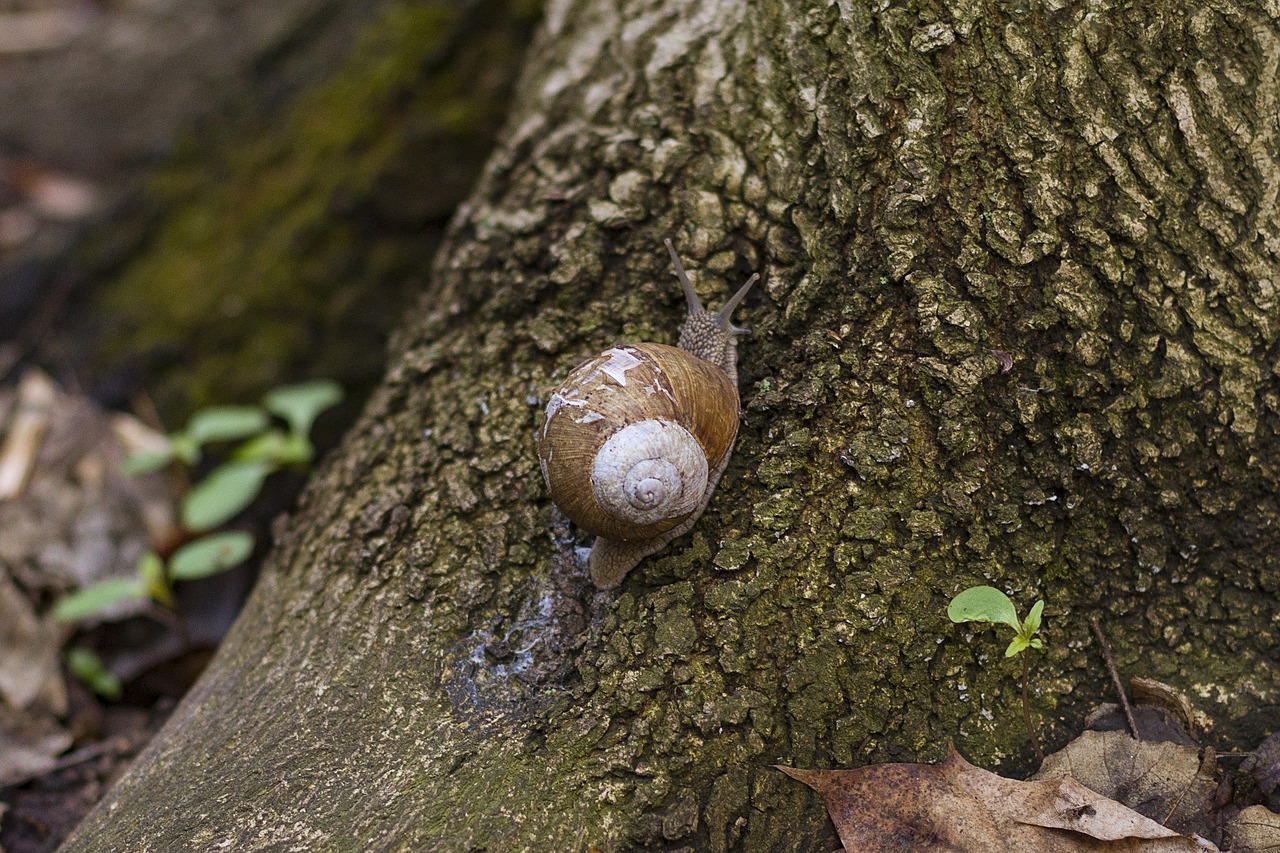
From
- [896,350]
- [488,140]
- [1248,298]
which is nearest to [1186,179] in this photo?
[1248,298]

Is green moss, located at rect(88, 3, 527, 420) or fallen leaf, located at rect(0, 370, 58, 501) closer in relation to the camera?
fallen leaf, located at rect(0, 370, 58, 501)

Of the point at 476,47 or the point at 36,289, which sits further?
the point at 36,289

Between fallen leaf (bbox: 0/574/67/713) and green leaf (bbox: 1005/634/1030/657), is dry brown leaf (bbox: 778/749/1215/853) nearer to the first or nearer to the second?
green leaf (bbox: 1005/634/1030/657)

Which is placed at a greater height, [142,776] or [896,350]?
[896,350]

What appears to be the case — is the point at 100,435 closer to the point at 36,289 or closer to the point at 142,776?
the point at 36,289

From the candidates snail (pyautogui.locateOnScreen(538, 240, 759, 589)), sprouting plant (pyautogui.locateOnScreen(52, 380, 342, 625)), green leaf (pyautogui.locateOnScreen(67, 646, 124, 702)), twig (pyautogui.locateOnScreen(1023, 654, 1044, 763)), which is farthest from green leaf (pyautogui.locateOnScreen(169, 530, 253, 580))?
twig (pyautogui.locateOnScreen(1023, 654, 1044, 763))

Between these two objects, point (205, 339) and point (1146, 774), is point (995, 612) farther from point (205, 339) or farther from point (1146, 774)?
point (205, 339)
